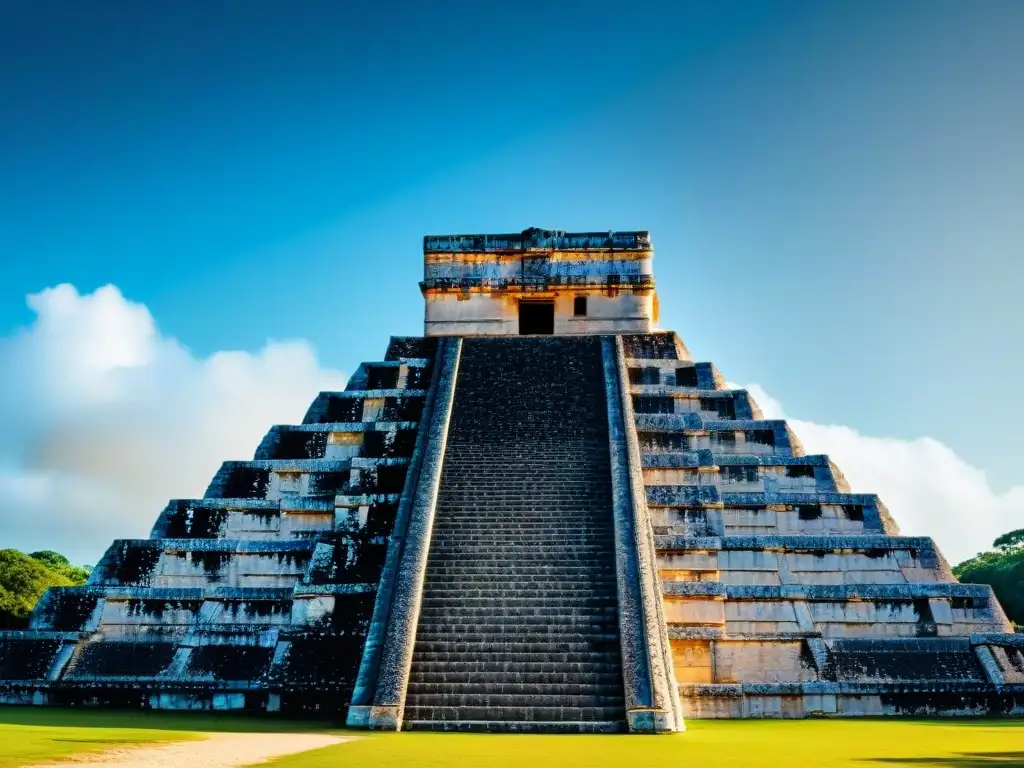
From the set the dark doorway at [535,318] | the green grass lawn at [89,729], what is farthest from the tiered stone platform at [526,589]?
the dark doorway at [535,318]

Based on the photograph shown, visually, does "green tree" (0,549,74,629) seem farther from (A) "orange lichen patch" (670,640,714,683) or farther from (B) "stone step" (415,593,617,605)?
(A) "orange lichen patch" (670,640,714,683)

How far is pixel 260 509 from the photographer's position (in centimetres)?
1298

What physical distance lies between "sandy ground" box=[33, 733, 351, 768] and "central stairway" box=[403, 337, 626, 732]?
135cm

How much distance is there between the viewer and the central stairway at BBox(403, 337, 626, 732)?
339 inches

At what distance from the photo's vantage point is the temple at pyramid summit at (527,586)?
9289 mm

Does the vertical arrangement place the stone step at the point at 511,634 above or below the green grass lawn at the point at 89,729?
above

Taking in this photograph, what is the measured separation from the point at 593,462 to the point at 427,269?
777 cm

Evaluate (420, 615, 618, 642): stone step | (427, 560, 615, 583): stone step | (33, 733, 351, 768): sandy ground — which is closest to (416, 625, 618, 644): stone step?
(420, 615, 618, 642): stone step

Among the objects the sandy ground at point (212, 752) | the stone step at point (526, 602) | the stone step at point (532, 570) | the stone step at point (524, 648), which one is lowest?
the sandy ground at point (212, 752)

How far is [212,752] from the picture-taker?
636 cm

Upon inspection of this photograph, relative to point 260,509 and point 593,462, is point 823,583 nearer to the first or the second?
point 593,462

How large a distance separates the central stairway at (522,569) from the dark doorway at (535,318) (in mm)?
3602

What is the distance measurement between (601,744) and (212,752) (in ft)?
9.25

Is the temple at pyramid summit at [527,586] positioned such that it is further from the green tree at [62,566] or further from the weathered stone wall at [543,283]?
the green tree at [62,566]
